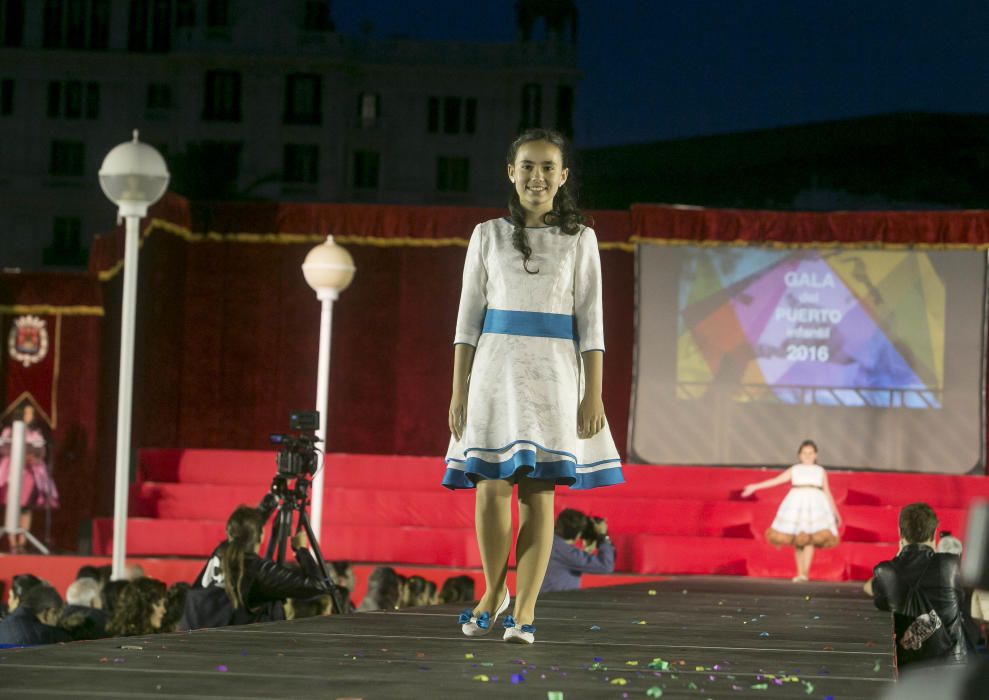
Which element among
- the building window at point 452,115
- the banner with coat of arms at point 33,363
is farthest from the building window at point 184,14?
the banner with coat of arms at point 33,363

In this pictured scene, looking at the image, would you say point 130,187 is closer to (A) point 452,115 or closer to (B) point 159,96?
(A) point 452,115

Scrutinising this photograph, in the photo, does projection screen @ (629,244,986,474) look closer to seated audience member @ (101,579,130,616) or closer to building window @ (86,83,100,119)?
seated audience member @ (101,579,130,616)

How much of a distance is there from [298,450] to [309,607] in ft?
2.55

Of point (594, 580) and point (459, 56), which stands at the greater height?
point (459, 56)

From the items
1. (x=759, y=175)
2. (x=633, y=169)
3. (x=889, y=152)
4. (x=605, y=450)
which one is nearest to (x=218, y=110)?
(x=633, y=169)

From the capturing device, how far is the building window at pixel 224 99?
33.8 metres

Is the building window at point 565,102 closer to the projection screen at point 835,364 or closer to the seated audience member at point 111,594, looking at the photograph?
the projection screen at point 835,364

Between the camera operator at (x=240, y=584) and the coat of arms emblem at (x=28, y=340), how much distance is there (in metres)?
7.90

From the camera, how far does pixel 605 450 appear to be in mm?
3324

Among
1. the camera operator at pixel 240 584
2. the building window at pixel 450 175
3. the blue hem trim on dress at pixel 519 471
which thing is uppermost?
the building window at pixel 450 175

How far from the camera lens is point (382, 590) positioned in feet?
19.6

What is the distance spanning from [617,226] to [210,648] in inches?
382

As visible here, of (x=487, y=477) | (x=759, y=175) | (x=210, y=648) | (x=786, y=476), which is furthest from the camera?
(x=759, y=175)

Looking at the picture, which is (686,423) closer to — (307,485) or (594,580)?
(594,580)
